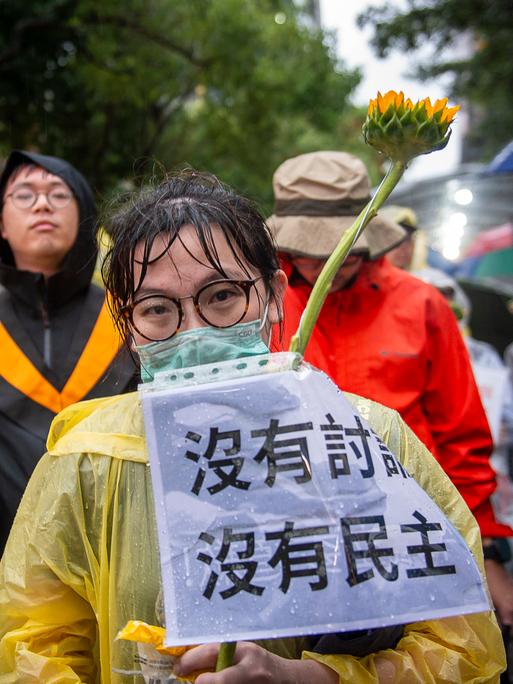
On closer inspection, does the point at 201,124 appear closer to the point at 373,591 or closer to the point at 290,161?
the point at 290,161

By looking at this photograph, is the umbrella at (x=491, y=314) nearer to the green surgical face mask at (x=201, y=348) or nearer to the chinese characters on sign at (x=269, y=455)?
the green surgical face mask at (x=201, y=348)

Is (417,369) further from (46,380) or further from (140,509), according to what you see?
(140,509)

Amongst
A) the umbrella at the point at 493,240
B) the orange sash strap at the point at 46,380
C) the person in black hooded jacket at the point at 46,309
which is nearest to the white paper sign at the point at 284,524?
the person in black hooded jacket at the point at 46,309

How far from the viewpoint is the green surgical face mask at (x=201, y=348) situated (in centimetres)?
133

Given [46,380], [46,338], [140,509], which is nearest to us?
[140,509]

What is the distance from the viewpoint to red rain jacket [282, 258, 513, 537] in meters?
2.48

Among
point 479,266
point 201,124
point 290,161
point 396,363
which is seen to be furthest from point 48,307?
point 201,124

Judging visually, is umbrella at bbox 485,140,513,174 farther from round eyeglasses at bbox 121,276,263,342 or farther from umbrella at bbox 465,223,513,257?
umbrella at bbox 465,223,513,257

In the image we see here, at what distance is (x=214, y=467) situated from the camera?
1.20 m

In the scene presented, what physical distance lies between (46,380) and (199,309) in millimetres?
1352

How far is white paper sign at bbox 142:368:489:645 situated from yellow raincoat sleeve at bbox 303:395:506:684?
0.23m

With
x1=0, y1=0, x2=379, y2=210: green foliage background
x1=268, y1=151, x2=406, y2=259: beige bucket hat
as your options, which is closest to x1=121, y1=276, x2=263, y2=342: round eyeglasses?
x1=268, y1=151, x2=406, y2=259: beige bucket hat

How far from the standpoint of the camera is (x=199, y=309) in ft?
4.60

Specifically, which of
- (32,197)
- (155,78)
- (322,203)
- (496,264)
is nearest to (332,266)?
(322,203)
